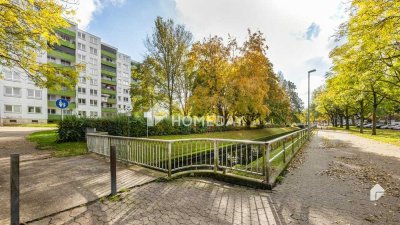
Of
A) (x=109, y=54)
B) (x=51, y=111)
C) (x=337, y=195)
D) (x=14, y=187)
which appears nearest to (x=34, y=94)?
(x=51, y=111)

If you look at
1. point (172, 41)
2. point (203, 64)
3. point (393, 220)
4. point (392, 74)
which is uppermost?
point (172, 41)

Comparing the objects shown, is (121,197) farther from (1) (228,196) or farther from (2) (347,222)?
(2) (347,222)

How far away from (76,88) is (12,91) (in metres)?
11.2

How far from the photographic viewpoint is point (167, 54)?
77.2ft

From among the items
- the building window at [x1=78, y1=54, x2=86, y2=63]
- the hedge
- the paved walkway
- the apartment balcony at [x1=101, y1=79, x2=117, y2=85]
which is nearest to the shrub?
the hedge

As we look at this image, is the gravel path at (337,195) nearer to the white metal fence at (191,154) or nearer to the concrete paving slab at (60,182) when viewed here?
the white metal fence at (191,154)

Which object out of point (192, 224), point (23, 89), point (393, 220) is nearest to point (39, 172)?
point (192, 224)

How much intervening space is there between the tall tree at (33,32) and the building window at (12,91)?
33.9m

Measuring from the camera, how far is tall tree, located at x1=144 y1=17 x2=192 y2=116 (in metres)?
23.2

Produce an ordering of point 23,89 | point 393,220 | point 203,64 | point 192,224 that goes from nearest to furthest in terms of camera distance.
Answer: point 192,224, point 393,220, point 203,64, point 23,89

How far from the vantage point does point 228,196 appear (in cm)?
515

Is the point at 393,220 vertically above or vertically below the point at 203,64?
below

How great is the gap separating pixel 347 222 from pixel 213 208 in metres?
2.37

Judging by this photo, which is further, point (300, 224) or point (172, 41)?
point (172, 41)
